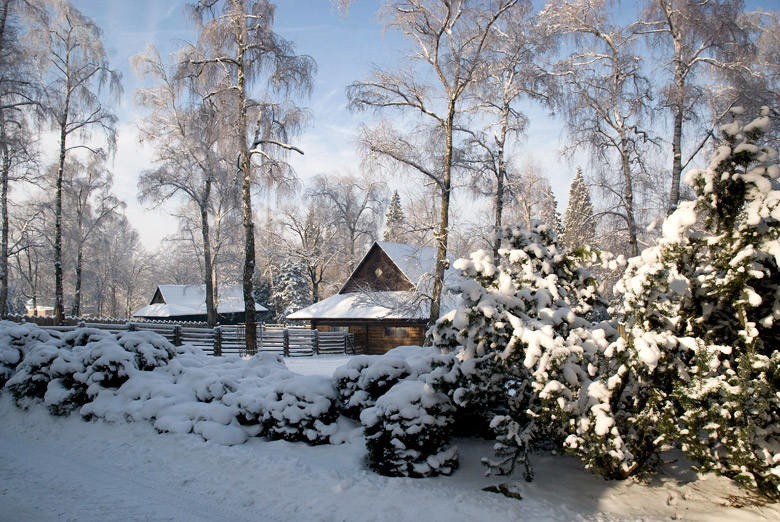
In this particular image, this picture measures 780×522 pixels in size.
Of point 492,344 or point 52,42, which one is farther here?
point 52,42

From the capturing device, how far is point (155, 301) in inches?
1953

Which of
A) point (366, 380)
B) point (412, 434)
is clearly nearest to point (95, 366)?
point (366, 380)

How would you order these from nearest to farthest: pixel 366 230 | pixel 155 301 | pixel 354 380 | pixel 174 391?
pixel 354 380
pixel 174 391
pixel 366 230
pixel 155 301

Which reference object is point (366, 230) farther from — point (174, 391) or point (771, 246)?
point (771, 246)

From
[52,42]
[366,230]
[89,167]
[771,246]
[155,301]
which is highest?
[52,42]

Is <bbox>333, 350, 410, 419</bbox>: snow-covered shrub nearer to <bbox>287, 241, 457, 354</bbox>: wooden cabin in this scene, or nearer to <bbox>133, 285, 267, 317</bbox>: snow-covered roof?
<bbox>287, 241, 457, 354</bbox>: wooden cabin

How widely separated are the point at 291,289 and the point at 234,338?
25978 mm

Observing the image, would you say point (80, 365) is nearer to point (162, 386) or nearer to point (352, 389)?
point (162, 386)

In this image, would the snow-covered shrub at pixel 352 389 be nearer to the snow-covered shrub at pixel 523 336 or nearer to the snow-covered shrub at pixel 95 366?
the snow-covered shrub at pixel 523 336

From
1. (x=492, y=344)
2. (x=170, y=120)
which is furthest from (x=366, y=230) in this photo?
(x=492, y=344)

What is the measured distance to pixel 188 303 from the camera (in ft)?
152

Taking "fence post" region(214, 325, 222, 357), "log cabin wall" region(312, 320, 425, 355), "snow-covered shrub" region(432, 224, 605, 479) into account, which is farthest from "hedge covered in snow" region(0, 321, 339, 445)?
"log cabin wall" region(312, 320, 425, 355)

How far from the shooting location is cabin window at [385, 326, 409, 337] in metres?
24.2

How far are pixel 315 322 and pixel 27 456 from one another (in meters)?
19.9
